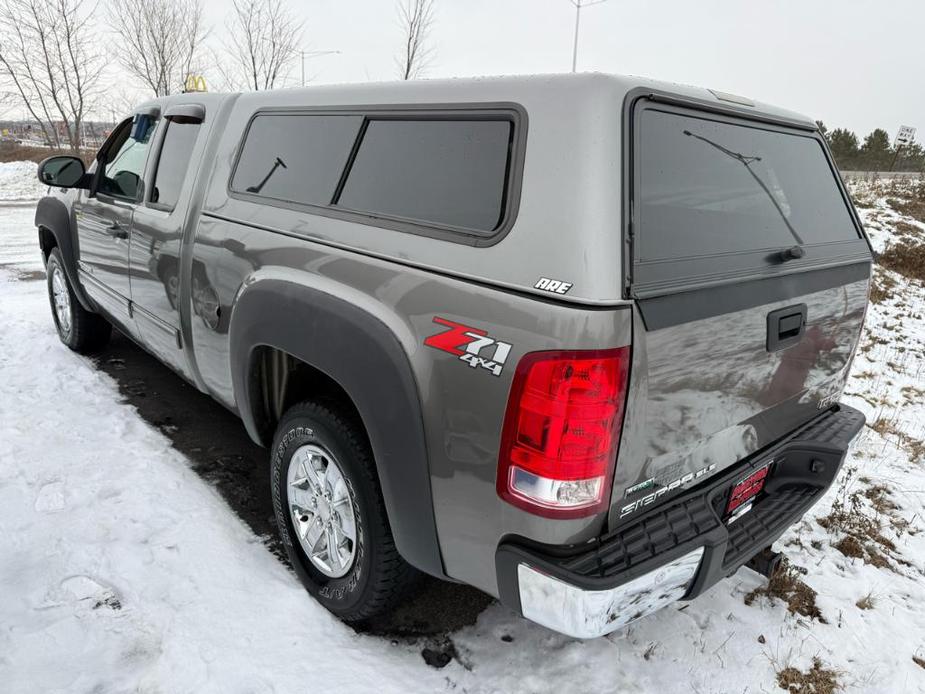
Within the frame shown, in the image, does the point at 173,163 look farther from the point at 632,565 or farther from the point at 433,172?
the point at 632,565

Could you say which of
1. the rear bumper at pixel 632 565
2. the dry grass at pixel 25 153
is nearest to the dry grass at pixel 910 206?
the rear bumper at pixel 632 565

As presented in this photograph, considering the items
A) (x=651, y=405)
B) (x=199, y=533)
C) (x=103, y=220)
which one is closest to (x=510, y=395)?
(x=651, y=405)

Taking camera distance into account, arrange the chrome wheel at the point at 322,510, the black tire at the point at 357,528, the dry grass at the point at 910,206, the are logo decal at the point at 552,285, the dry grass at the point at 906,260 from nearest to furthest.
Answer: the are logo decal at the point at 552,285
the black tire at the point at 357,528
the chrome wheel at the point at 322,510
the dry grass at the point at 906,260
the dry grass at the point at 910,206

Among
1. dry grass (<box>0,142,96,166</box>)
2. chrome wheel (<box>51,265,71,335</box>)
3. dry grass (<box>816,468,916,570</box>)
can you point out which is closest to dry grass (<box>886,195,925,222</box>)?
dry grass (<box>816,468,916,570</box>)

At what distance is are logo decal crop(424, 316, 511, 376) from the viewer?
5.09 feet

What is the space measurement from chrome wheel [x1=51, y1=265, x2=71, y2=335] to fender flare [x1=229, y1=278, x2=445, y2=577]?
11.2ft

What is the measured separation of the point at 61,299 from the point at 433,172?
13.8 feet

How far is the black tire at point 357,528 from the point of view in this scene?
2038 millimetres

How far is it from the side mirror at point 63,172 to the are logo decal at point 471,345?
10.8 ft

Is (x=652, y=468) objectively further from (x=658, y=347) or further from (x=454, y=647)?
(x=454, y=647)

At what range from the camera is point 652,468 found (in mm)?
1709

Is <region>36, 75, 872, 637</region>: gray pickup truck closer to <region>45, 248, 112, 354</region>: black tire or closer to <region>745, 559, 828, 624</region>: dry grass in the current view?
<region>745, 559, 828, 624</region>: dry grass

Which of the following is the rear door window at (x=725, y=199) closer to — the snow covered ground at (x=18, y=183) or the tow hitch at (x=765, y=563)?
the tow hitch at (x=765, y=563)

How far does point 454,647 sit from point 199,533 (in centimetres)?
126
